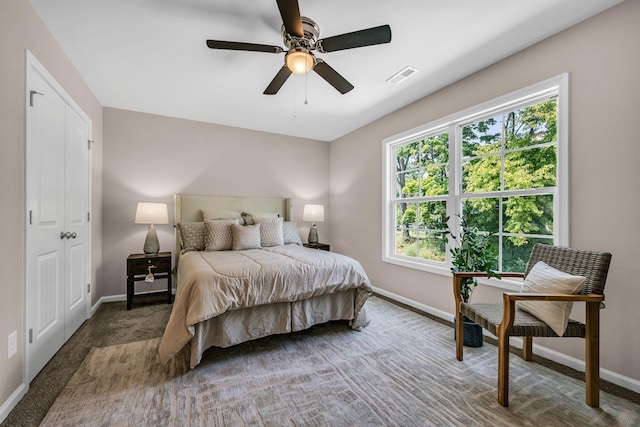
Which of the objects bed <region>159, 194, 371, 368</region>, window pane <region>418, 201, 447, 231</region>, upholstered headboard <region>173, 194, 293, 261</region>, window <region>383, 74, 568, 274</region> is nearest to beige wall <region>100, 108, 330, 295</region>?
upholstered headboard <region>173, 194, 293, 261</region>

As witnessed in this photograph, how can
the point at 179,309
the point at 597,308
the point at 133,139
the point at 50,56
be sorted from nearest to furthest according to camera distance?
the point at 597,308 → the point at 179,309 → the point at 50,56 → the point at 133,139

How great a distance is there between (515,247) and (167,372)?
3.13 m

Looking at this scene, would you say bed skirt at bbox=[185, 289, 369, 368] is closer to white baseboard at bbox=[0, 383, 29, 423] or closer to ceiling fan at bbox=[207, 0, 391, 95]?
white baseboard at bbox=[0, 383, 29, 423]

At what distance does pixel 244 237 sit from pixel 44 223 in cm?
180

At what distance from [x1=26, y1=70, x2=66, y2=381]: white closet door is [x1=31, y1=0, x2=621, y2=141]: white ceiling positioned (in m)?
0.65

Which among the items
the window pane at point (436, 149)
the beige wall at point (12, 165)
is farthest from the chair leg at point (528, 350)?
the beige wall at point (12, 165)

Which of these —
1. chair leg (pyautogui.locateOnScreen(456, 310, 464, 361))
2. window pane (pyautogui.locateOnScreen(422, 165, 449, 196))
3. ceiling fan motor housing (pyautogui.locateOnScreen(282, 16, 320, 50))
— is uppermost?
ceiling fan motor housing (pyautogui.locateOnScreen(282, 16, 320, 50))

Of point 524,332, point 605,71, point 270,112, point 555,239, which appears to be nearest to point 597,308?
point 524,332

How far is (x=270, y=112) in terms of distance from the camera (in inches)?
151

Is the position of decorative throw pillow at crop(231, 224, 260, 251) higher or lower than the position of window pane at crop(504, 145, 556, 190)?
lower

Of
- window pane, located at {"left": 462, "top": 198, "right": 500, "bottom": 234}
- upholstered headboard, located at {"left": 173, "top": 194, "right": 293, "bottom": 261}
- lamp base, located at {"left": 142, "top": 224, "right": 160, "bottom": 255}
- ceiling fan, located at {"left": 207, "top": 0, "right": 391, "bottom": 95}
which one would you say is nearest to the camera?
ceiling fan, located at {"left": 207, "top": 0, "right": 391, "bottom": 95}

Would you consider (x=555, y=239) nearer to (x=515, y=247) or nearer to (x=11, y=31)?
(x=515, y=247)

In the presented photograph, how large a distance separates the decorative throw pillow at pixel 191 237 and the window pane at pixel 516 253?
3.43 meters

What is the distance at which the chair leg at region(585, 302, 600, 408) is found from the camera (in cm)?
167
